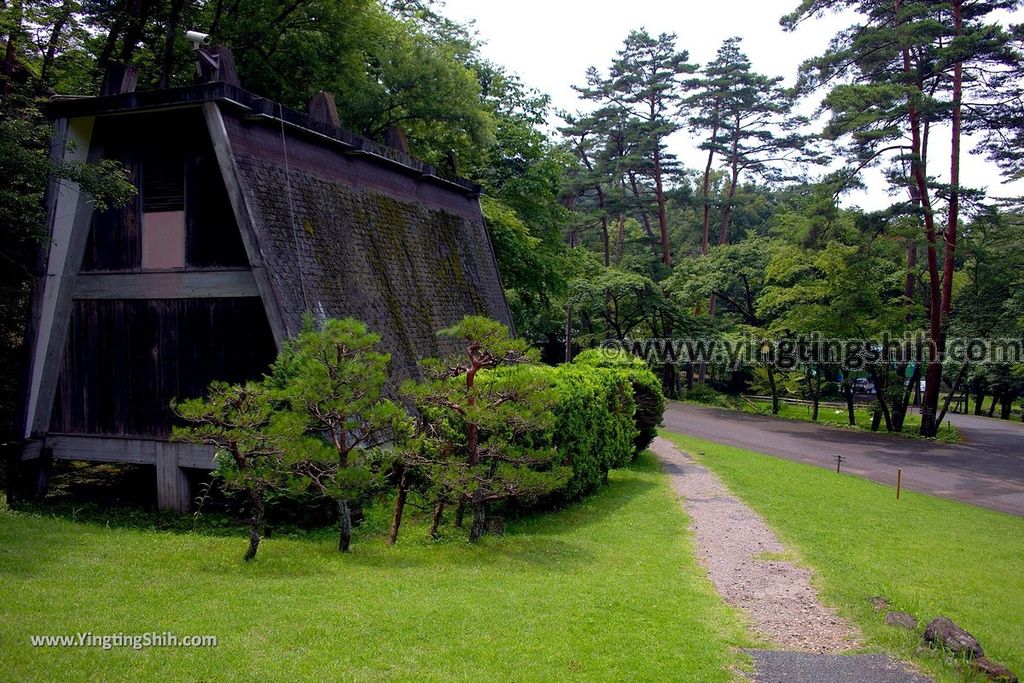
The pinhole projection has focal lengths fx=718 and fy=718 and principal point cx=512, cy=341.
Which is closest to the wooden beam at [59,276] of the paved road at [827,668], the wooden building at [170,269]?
the wooden building at [170,269]

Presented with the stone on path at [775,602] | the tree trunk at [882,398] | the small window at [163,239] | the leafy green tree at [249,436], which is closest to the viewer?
the stone on path at [775,602]

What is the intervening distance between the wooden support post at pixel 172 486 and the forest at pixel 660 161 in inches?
112

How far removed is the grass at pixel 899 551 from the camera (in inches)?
300

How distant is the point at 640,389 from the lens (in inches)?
666

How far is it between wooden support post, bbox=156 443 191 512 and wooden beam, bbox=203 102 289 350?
2562 millimetres

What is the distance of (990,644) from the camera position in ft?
23.7

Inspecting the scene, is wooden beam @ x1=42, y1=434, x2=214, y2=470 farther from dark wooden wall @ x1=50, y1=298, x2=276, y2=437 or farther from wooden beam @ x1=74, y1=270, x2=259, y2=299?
wooden beam @ x1=74, y1=270, x2=259, y2=299

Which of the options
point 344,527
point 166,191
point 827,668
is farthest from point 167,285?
point 827,668

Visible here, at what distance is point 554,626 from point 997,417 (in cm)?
4448

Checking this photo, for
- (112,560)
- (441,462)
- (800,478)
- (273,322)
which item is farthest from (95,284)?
(800,478)

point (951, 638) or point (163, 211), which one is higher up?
point (163, 211)

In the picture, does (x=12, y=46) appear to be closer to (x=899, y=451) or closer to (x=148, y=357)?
(x=148, y=357)

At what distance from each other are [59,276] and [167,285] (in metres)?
1.69

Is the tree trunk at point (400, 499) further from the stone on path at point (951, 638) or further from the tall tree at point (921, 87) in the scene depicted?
the tall tree at point (921, 87)
